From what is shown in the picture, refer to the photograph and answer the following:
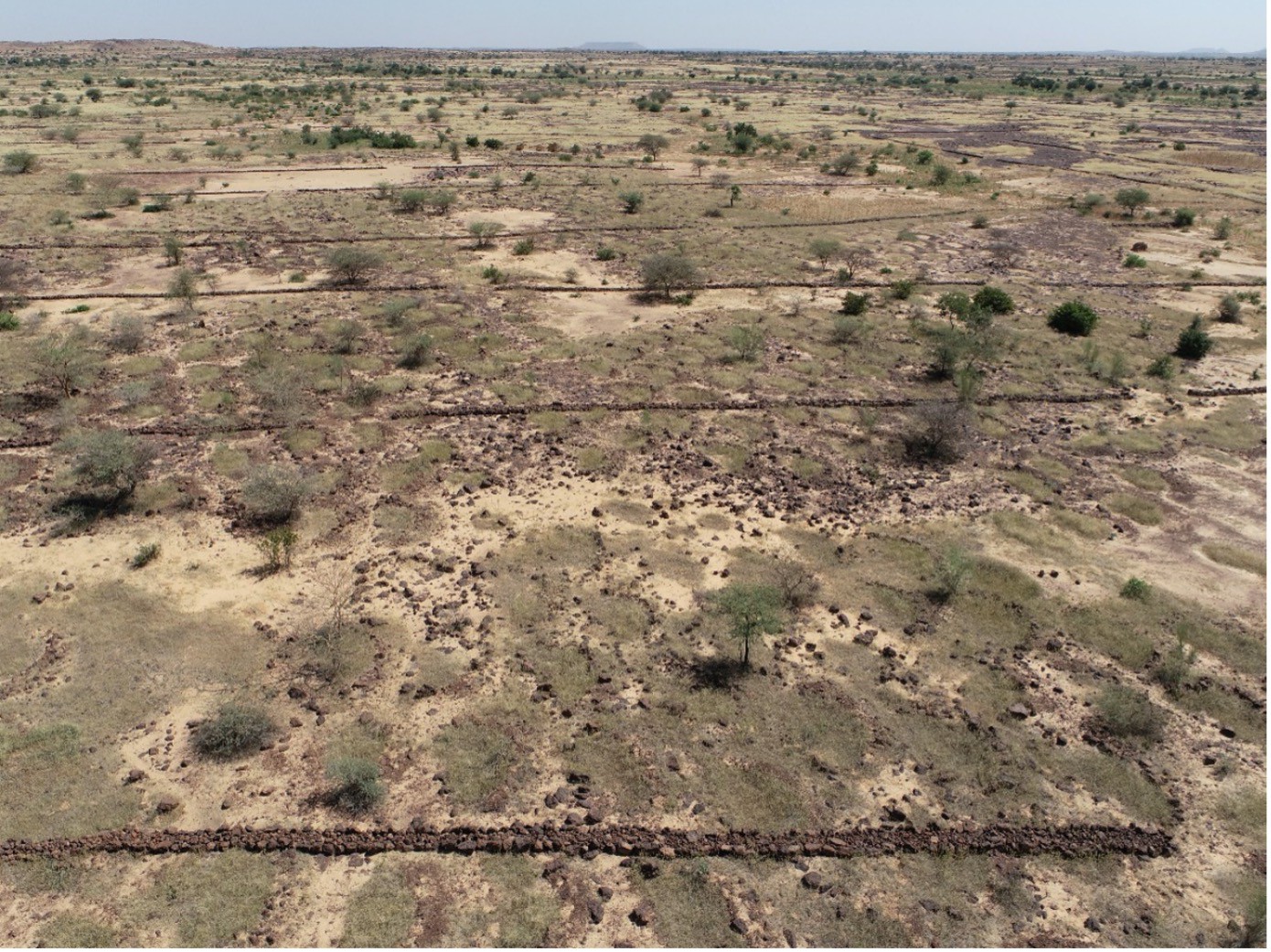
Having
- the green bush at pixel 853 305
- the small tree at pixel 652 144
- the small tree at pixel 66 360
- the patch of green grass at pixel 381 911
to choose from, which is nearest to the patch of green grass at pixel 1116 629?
the patch of green grass at pixel 381 911

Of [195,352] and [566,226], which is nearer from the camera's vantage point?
[195,352]

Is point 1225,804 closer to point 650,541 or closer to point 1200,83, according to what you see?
point 650,541

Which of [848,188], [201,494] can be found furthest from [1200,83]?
[201,494]

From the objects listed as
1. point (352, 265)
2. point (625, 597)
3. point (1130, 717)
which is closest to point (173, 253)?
point (352, 265)

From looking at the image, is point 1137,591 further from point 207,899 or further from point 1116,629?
point 207,899

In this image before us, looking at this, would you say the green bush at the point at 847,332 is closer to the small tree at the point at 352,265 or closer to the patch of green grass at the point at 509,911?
the small tree at the point at 352,265

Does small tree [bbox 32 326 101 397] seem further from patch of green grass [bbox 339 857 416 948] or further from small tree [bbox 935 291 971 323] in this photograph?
small tree [bbox 935 291 971 323]
